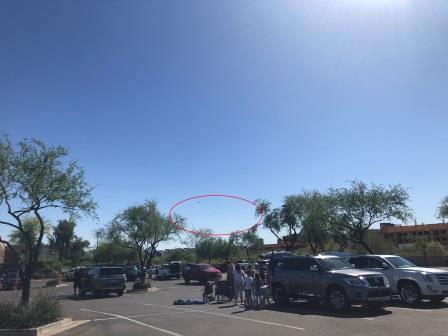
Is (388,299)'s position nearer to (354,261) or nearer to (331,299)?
(331,299)

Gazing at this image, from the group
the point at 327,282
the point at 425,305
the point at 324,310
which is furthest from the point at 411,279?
the point at 324,310

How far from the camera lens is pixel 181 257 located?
281 feet

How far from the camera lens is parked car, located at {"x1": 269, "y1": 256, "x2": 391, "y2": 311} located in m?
15.3

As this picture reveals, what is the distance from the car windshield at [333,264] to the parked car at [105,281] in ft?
51.6

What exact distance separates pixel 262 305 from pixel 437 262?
123ft

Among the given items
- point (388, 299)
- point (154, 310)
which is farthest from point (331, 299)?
point (154, 310)

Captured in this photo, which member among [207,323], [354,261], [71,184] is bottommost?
[207,323]

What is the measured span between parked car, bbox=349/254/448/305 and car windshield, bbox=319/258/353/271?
1029mm

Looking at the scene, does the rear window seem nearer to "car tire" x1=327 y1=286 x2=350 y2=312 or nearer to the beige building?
"car tire" x1=327 y1=286 x2=350 y2=312

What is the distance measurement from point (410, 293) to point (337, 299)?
112 inches

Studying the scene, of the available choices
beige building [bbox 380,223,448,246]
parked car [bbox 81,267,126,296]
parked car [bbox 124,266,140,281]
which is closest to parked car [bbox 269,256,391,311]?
parked car [bbox 81,267,126,296]

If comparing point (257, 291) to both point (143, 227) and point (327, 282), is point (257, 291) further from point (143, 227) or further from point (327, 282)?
point (143, 227)

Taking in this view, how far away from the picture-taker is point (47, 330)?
12.7 metres

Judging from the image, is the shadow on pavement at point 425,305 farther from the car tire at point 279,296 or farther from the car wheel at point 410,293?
the car tire at point 279,296
